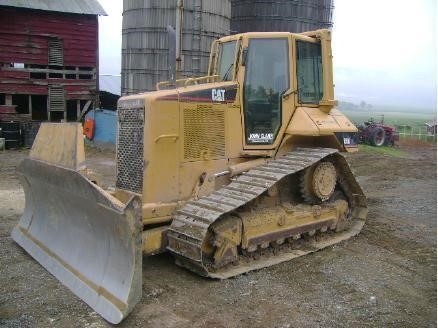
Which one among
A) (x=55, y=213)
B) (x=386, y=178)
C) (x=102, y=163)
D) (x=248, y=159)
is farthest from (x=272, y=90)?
(x=102, y=163)

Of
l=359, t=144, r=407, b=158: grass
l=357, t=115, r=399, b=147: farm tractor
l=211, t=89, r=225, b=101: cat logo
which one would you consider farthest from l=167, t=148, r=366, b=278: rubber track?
l=357, t=115, r=399, b=147: farm tractor

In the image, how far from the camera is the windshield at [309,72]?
7.13m

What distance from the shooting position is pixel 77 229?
5.89 meters

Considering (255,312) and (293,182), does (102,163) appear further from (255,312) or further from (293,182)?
(255,312)

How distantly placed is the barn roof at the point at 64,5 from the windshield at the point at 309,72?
613 inches

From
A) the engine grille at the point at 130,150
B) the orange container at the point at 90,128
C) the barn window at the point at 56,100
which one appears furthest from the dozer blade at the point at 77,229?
the barn window at the point at 56,100

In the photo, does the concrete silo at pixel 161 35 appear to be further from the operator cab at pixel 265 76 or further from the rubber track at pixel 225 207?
the rubber track at pixel 225 207

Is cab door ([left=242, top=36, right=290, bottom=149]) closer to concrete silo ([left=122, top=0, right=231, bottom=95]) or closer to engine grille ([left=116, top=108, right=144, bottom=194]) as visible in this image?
engine grille ([left=116, top=108, right=144, bottom=194])

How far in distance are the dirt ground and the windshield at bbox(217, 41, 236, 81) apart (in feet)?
8.56

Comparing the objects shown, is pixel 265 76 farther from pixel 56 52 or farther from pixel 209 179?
pixel 56 52

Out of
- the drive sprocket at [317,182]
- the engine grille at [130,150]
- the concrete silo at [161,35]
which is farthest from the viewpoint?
the concrete silo at [161,35]

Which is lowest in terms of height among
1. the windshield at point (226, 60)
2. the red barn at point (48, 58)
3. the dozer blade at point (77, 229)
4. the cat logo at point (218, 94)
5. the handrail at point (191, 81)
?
the dozer blade at point (77, 229)

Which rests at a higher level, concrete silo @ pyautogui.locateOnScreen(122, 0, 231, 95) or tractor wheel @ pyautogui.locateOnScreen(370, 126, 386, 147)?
concrete silo @ pyautogui.locateOnScreen(122, 0, 231, 95)

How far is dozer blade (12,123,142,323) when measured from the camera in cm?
471
